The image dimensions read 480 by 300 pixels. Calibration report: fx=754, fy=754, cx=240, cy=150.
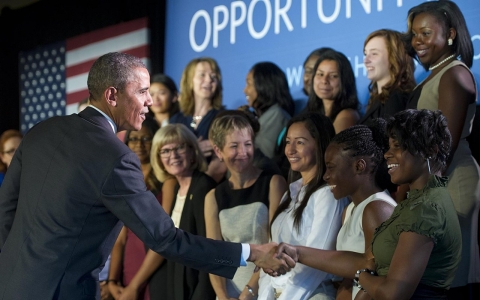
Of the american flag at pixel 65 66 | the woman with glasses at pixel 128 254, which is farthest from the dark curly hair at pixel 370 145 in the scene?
the american flag at pixel 65 66

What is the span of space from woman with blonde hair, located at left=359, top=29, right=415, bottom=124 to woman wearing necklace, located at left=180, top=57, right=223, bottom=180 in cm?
127

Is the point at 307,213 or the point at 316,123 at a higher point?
the point at 316,123

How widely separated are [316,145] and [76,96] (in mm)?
4169

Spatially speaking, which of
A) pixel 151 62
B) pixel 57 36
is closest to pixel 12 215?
pixel 151 62

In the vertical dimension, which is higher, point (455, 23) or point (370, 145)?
point (455, 23)

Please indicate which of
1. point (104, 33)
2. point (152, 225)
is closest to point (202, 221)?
point (152, 225)

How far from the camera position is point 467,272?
3801mm

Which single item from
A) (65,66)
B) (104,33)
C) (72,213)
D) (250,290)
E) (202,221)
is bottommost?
(250,290)

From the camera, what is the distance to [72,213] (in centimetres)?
292

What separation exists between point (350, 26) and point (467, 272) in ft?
6.91

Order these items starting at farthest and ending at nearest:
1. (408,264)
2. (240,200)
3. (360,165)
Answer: (240,200)
(360,165)
(408,264)

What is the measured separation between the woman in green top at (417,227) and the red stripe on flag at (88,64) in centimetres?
430

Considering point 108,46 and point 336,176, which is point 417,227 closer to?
point 336,176

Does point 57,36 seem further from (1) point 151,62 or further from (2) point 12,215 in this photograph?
(2) point 12,215
